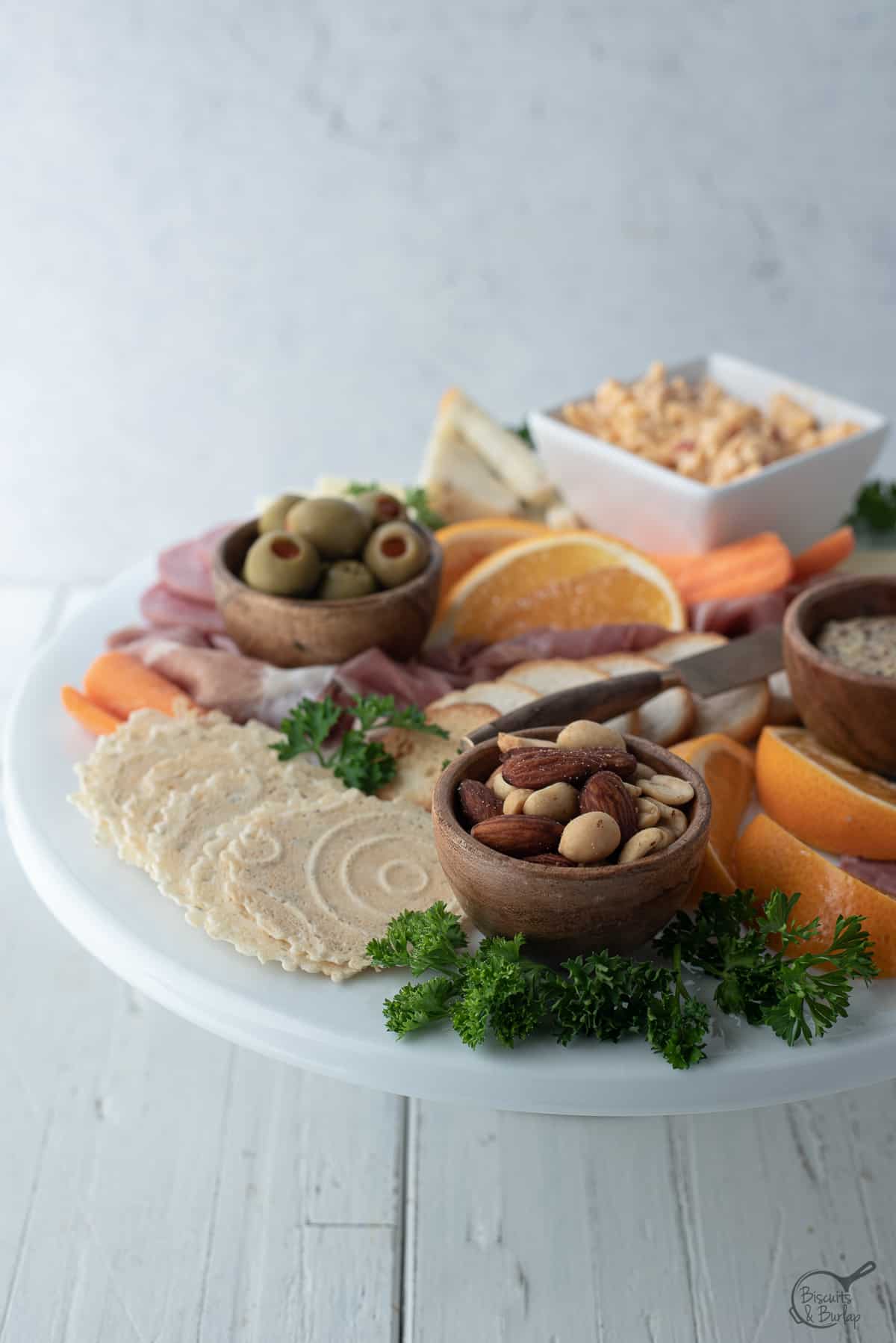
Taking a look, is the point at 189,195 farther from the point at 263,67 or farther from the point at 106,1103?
the point at 106,1103

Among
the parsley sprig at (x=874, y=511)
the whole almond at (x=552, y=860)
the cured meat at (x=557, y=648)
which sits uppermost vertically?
the whole almond at (x=552, y=860)

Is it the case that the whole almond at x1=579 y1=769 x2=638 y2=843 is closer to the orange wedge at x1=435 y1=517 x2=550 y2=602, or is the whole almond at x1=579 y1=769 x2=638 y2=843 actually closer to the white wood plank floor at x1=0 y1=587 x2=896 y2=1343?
the white wood plank floor at x1=0 y1=587 x2=896 y2=1343

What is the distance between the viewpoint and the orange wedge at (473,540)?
2.77 meters

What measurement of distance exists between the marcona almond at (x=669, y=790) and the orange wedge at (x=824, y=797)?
14.0 inches

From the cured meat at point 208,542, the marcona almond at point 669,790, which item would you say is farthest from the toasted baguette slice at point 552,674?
the cured meat at point 208,542

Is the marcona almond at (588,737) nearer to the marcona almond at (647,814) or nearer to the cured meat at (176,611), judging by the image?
the marcona almond at (647,814)

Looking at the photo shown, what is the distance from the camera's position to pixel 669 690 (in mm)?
2205

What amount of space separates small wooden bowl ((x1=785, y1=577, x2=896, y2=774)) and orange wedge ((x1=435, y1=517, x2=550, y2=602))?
81 cm

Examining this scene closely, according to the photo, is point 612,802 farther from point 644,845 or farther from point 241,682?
point 241,682

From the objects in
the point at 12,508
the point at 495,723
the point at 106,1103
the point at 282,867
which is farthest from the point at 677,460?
the point at 12,508

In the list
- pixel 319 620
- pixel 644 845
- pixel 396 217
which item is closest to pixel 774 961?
pixel 644 845

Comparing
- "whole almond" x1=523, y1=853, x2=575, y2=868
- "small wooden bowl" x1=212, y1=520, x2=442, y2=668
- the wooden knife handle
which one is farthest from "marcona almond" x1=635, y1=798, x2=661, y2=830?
"small wooden bowl" x1=212, y1=520, x2=442, y2=668

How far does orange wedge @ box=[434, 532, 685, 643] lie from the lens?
2.61m

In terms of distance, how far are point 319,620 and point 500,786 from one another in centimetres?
71
